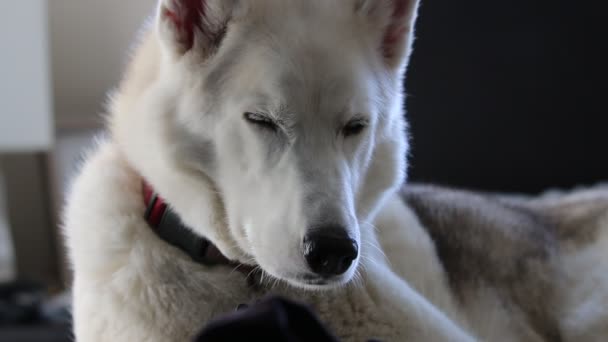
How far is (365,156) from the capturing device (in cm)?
108

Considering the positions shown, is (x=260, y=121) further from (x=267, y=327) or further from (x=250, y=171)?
(x=267, y=327)

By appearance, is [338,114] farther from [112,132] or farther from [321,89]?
[112,132]

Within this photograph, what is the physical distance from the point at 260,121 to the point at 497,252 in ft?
2.59

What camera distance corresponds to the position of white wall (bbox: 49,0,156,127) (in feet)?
9.98

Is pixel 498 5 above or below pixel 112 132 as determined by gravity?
below

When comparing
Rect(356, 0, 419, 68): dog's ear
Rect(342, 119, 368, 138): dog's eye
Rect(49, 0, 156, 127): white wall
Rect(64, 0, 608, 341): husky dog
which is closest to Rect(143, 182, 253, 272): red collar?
Rect(64, 0, 608, 341): husky dog

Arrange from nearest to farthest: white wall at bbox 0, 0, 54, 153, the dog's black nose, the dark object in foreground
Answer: the dark object in foreground, the dog's black nose, white wall at bbox 0, 0, 54, 153

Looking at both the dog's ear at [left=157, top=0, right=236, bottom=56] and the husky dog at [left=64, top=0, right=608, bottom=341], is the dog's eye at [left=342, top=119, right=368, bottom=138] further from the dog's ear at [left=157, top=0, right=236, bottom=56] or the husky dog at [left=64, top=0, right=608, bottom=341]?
the dog's ear at [left=157, top=0, right=236, bottom=56]

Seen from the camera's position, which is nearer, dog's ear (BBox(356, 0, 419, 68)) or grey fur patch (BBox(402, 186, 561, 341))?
dog's ear (BBox(356, 0, 419, 68))

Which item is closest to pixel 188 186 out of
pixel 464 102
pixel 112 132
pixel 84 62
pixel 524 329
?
pixel 112 132

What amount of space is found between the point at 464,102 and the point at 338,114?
73.0 inches

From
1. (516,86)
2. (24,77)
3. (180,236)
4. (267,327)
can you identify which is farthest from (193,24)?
(516,86)

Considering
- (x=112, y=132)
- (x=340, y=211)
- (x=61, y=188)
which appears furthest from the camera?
(x=61, y=188)

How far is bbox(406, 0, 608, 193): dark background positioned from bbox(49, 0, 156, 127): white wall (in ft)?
4.10
